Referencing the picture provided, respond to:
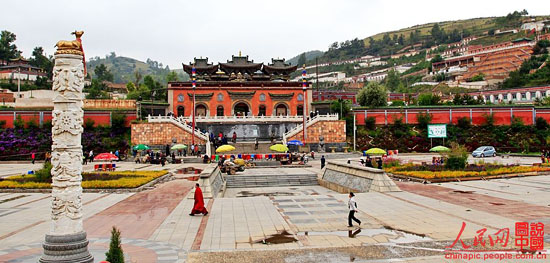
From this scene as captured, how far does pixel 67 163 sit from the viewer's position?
23.0 ft

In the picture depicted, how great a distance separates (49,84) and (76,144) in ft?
215

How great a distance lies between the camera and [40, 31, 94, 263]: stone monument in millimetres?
6715

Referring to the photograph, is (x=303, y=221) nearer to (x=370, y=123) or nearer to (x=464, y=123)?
(x=370, y=123)

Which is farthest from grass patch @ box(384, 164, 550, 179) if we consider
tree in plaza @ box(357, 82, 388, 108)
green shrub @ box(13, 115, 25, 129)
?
green shrub @ box(13, 115, 25, 129)

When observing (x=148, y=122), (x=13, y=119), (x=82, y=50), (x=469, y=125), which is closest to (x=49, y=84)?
(x=13, y=119)

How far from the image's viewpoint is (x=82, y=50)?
7453 mm

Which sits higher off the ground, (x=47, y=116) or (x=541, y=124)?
(x=47, y=116)

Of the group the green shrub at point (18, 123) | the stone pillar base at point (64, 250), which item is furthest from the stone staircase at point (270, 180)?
the green shrub at point (18, 123)

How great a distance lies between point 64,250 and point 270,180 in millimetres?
15760

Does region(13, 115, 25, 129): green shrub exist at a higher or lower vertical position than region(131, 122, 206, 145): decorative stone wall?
higher

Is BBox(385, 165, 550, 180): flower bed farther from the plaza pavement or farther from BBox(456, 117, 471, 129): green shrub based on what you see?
BBox(456, 117, 471, 129): green shrub

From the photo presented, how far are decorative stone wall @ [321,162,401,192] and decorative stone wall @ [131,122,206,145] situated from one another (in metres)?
20.6

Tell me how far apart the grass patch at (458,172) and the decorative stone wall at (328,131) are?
17503 millimetres

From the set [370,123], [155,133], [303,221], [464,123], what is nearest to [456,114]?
[464,123]
